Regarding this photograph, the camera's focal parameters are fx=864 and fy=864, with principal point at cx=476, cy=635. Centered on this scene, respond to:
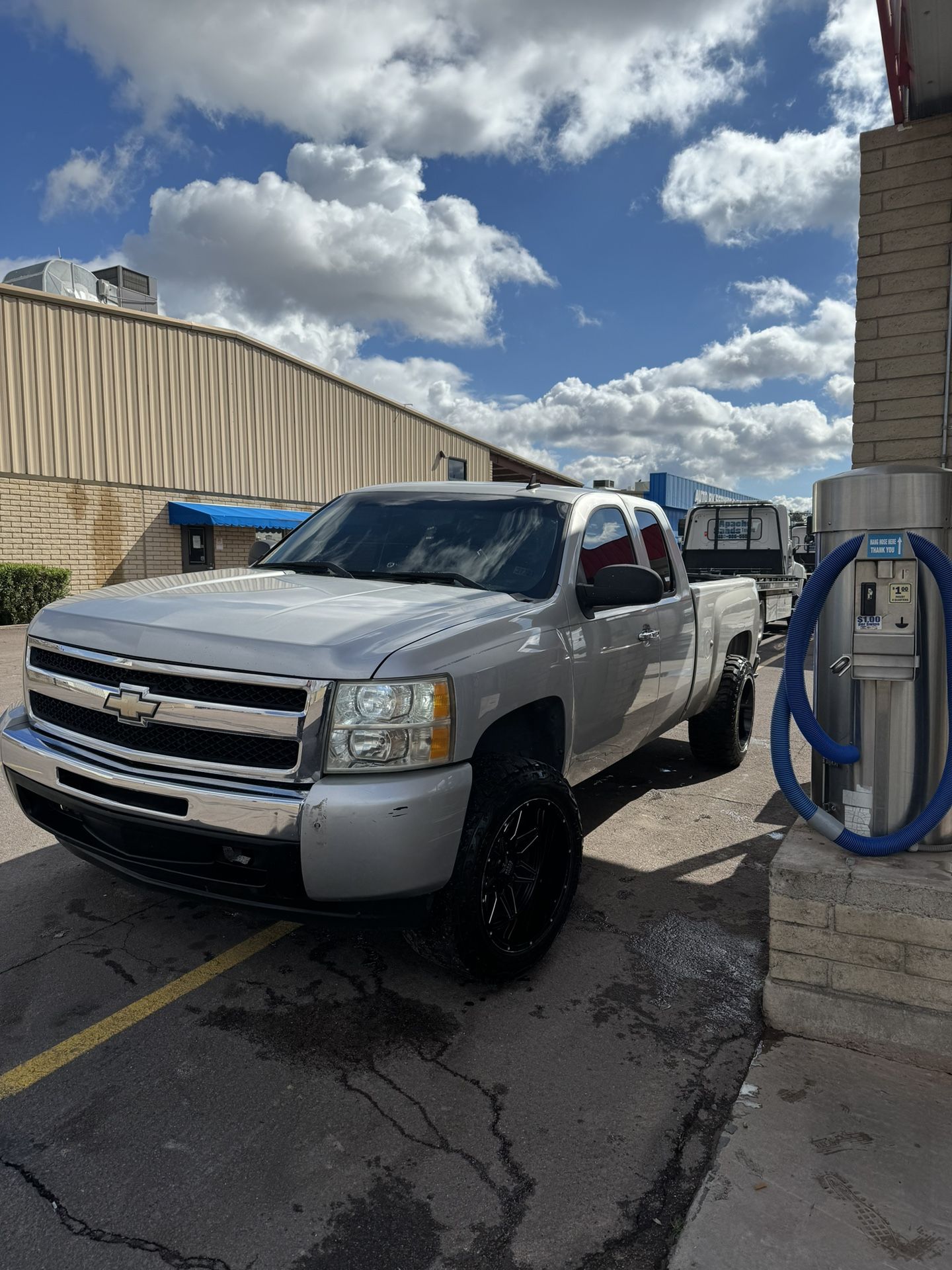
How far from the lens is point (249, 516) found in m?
20.8

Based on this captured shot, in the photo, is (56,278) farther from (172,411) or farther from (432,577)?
(432,577)

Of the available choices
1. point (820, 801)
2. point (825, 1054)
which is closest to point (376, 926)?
point (825, 1054)

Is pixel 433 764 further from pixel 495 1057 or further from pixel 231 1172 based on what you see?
pixel 231 1172

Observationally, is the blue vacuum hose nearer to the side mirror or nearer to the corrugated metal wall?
the side mirror

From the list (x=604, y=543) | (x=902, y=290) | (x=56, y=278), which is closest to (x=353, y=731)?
(x=604, y=543)

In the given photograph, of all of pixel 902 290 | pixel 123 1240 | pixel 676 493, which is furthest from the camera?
pixel 676 493

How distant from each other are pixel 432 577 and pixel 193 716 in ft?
4.36

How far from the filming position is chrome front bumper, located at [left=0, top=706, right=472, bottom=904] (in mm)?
2545

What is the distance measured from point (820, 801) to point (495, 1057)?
1.51 m

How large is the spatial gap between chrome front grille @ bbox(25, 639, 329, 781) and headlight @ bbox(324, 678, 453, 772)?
0.06 metres

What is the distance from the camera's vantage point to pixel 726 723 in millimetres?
6055

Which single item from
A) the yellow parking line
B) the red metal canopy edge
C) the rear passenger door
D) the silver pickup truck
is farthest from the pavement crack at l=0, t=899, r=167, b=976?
the red metal canopy edge

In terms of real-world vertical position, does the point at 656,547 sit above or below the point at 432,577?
above

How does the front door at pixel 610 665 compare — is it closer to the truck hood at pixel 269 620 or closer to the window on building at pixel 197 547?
the truck hood at pixel 269 620
